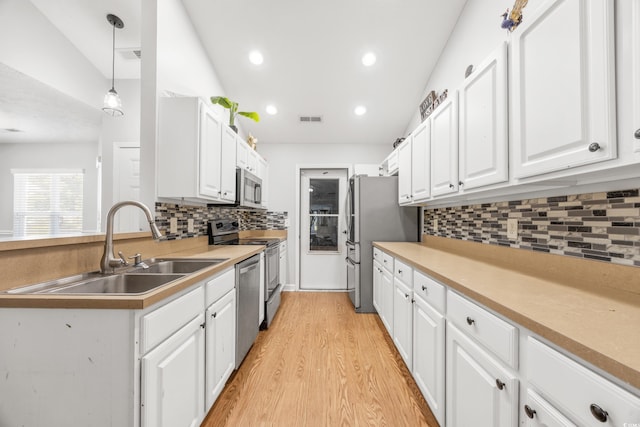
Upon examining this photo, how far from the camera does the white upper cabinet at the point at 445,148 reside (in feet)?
6.05

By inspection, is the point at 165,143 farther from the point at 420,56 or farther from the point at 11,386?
the point at 420,56

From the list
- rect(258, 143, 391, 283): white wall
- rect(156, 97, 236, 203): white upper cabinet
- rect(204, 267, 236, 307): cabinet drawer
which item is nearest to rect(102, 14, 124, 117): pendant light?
rect(156, 97, 236, 203): white upper cabinet

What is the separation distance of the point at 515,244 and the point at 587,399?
124 cm

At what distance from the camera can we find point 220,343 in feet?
5.32

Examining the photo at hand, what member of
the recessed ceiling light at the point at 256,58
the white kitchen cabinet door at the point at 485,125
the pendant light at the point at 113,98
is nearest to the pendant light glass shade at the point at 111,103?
the pendant light at the point at 113,98

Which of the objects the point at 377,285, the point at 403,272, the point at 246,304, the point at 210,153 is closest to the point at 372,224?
the point at 377,285

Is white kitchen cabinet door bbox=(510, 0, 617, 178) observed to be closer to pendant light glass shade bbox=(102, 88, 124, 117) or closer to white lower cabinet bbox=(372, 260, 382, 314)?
white lower cabinet bbox=(372, 260, 382, 314)

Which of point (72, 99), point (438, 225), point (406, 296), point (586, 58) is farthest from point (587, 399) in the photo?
point (72, 99)

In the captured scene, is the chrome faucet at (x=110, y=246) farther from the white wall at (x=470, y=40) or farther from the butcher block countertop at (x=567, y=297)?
the white wall at (x=470, y=40)

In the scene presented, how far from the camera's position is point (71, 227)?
427cm

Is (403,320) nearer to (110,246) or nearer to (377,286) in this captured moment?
(377,286)

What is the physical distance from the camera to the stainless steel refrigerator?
10.7 feet

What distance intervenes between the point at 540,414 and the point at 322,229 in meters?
3.74

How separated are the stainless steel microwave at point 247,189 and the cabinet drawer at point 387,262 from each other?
1.57 meters
